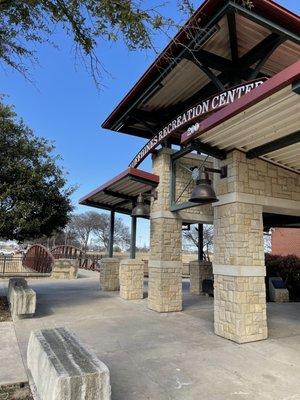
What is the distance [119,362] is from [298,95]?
4655 millimetres

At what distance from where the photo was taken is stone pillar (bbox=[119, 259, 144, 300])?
479 inches

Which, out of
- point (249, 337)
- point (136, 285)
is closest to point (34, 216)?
point (136, 285)

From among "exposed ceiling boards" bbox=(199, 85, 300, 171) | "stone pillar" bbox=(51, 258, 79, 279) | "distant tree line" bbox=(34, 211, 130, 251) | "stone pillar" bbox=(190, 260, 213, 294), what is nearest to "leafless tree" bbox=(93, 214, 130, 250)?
"distant tree line" bbox=(34, 211, 130, 251)

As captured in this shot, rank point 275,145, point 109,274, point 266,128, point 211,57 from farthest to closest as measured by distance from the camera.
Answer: point 109,274
point 211,57
point 275,145
point 266,128

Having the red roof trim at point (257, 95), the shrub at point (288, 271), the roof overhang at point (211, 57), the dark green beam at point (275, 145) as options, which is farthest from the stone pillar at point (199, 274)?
the red roof trim at point (257, 95)

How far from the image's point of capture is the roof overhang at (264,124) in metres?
4.73

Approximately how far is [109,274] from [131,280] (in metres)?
2.61

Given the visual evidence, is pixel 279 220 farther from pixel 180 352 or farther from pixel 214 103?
pixel 180 352

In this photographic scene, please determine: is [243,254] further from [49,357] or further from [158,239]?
[49,357]

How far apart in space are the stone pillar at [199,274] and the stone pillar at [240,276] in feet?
21.0

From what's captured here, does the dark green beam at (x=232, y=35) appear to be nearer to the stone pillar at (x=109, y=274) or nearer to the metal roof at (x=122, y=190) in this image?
the metal roof at (x=122, y=190)

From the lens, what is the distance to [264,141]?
6.70 meters

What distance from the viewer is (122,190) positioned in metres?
12.1

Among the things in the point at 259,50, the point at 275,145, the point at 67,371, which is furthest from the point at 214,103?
the point at 67,371
